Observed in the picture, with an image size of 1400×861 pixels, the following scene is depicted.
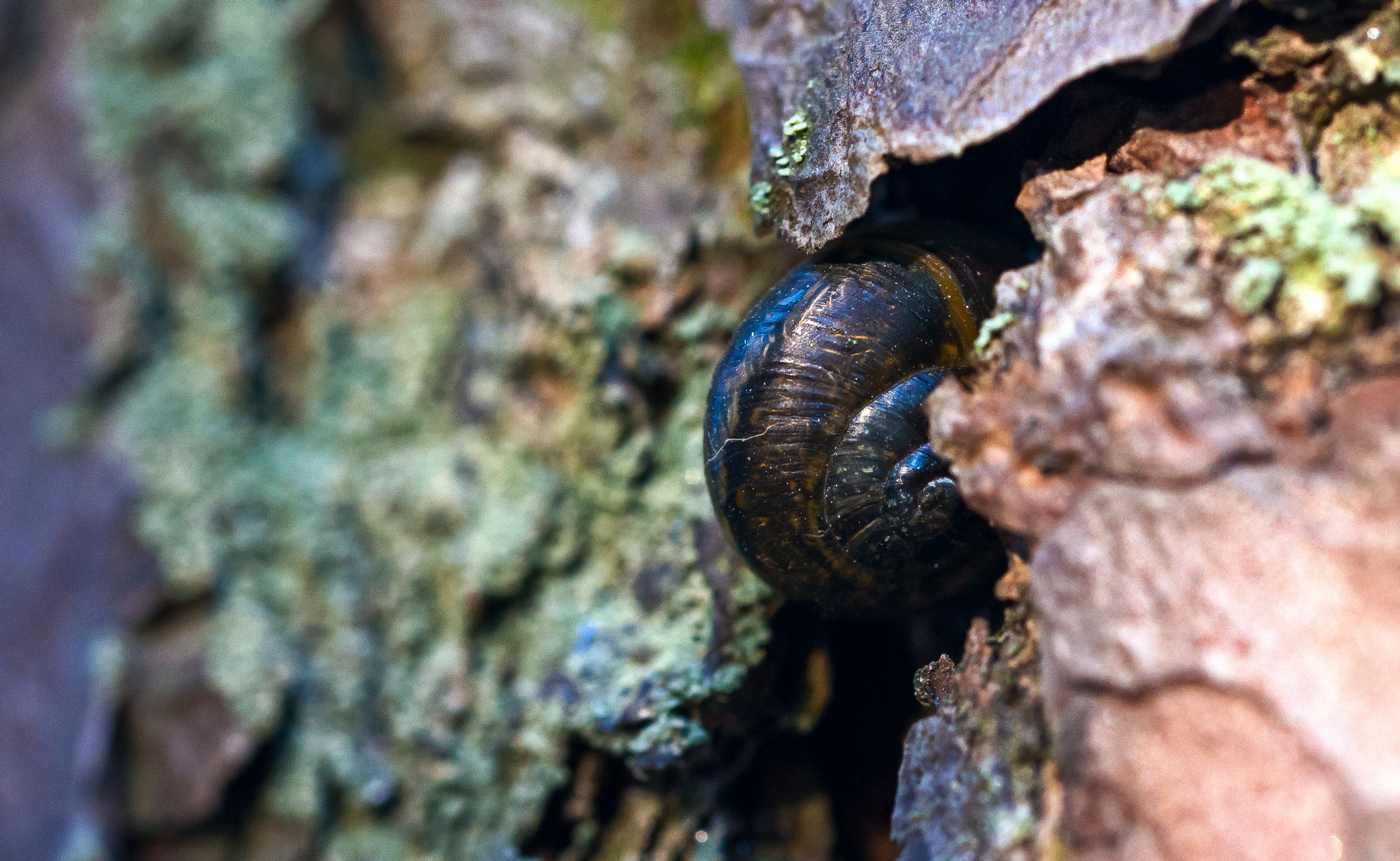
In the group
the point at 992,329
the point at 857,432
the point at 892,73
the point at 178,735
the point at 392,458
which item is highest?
the point at 892,73

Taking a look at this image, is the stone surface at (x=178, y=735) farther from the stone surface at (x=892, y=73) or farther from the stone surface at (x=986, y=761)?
the stone surface at (x=892, y=73)

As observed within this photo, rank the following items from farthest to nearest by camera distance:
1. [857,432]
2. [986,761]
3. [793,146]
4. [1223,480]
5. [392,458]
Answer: [392,458]
[793,146]
[857,432]
[986,761]
[1223,480]

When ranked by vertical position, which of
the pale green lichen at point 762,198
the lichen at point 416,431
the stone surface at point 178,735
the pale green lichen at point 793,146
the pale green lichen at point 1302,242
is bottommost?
the stone surface at point 178,735

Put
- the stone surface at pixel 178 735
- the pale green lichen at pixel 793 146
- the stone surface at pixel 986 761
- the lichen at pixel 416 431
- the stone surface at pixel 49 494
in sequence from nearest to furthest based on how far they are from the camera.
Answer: the stone surface at pixel 986 761
the pale green lichen at pixel 793 146
the lichen at pixel 416 431
the stone surface at pixel 178 735
the stone surface at pixel 49 494

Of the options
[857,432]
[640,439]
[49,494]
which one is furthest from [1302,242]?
[49,494]

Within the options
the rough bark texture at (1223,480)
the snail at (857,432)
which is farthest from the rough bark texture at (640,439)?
the snail at (857,432)

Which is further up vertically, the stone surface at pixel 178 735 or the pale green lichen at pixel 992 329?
the pale green lichen at pixel 992 329

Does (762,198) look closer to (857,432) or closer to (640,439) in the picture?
(857,432)
